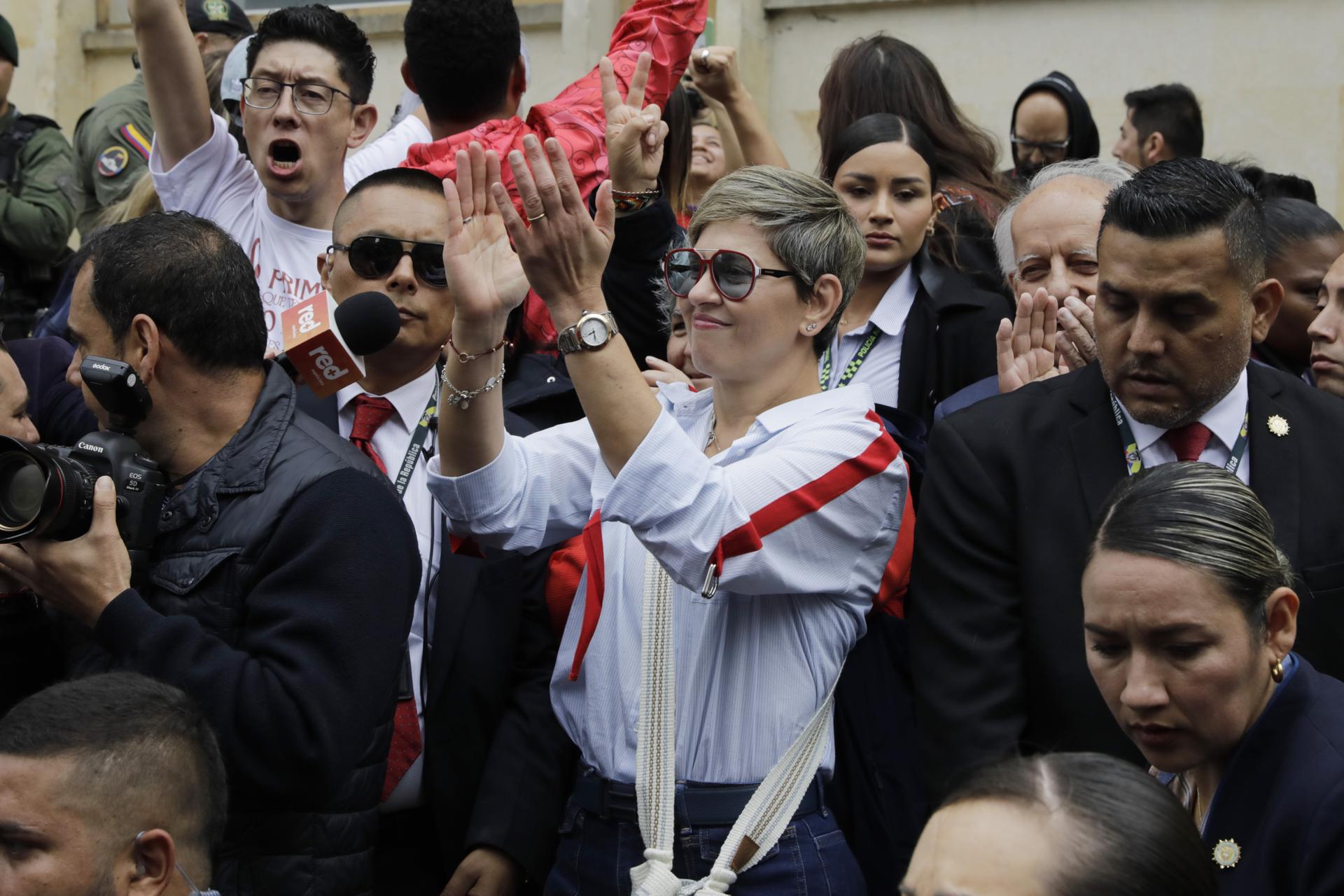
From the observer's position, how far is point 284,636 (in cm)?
297

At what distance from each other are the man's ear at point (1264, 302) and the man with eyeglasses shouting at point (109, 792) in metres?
2.23

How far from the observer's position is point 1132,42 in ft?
27.2

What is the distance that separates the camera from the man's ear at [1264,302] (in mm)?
3385

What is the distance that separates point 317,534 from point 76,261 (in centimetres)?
139

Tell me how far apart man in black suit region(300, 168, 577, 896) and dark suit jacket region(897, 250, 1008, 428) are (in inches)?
47.8

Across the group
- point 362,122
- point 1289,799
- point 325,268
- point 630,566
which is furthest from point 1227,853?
point 362,122

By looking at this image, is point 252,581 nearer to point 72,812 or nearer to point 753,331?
point 72,812

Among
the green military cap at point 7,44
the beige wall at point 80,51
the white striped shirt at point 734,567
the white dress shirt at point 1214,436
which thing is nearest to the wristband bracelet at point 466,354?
the white striped shirt at point 734,567

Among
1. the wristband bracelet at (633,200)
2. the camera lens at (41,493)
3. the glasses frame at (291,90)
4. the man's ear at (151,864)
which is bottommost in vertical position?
the man's ear at (151,864)

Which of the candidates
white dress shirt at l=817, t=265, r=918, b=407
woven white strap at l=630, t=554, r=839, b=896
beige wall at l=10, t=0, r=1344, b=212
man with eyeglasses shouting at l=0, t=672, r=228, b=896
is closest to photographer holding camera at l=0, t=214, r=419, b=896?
man with eyeglasses shouting at l=0, t=672, r=228, b=896

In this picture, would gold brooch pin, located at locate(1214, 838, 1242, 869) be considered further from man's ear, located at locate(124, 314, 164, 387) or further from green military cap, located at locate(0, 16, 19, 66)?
green military cap, located at locate(0, 16, 19, 66)

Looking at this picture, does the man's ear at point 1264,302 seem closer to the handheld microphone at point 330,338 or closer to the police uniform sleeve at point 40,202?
the handheld microphone at point 330,338

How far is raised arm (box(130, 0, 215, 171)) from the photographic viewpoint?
171 inches

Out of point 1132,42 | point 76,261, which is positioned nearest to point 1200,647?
point 76,261
